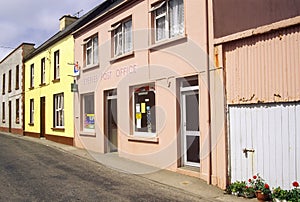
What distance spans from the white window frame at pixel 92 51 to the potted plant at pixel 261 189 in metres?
9.74

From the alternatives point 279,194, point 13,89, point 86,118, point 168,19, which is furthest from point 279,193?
point 13,89

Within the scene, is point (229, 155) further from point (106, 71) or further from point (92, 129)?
point (92, 129)

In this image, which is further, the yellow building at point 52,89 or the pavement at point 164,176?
the yellow building at point 52,89

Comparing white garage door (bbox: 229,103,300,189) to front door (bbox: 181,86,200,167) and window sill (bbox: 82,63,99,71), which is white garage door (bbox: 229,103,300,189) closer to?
front door (bbox: 181,86,200,167)

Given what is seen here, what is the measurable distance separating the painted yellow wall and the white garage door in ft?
35.3

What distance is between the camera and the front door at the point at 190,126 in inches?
377

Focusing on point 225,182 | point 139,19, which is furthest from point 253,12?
point 225,182

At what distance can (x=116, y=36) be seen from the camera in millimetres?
13633

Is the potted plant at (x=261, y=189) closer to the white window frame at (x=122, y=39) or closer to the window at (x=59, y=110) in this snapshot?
the white window frame at (x=122, y=39)

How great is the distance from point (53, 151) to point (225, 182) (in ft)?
31.7

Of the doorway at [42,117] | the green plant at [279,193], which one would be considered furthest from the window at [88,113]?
the green plant at [279,193]

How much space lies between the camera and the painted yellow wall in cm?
1723

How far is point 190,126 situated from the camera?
9.76 meters

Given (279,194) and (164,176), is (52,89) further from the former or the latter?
(279,194)
